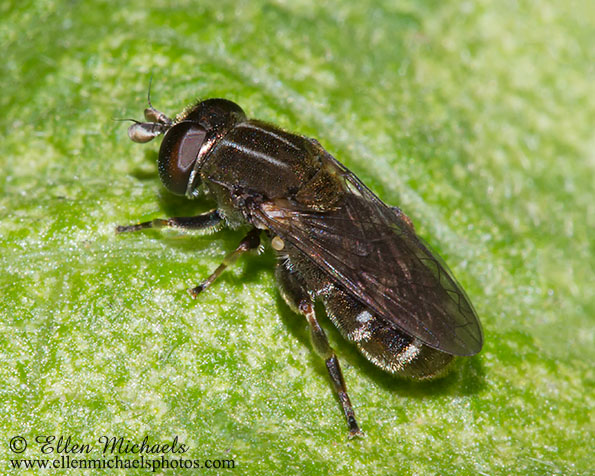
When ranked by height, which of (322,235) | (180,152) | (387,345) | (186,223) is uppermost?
(322,235)

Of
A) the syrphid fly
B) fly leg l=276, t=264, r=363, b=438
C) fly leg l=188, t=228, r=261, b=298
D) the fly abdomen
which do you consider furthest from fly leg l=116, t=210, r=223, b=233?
the fly abdomen

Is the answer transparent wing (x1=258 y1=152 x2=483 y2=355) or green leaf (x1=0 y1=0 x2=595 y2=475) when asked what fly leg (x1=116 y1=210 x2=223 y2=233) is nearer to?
green leaf (x1=0 y1=0 x2=595 y2=475)

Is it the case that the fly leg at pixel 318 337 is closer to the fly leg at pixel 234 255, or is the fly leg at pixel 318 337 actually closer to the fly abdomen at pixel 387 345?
the fly abdomen at pixel 387 345

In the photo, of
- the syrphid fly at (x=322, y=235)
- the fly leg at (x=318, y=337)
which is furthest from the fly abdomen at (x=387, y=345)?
the fly leg at (x=318, y=337)

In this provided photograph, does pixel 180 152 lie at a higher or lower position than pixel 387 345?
lower

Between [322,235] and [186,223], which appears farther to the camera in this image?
[186,223]

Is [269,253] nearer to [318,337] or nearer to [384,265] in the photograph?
[318,337]

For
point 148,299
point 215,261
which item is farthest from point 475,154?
point 148,299

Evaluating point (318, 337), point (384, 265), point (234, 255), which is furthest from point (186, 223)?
point (384, 265)
